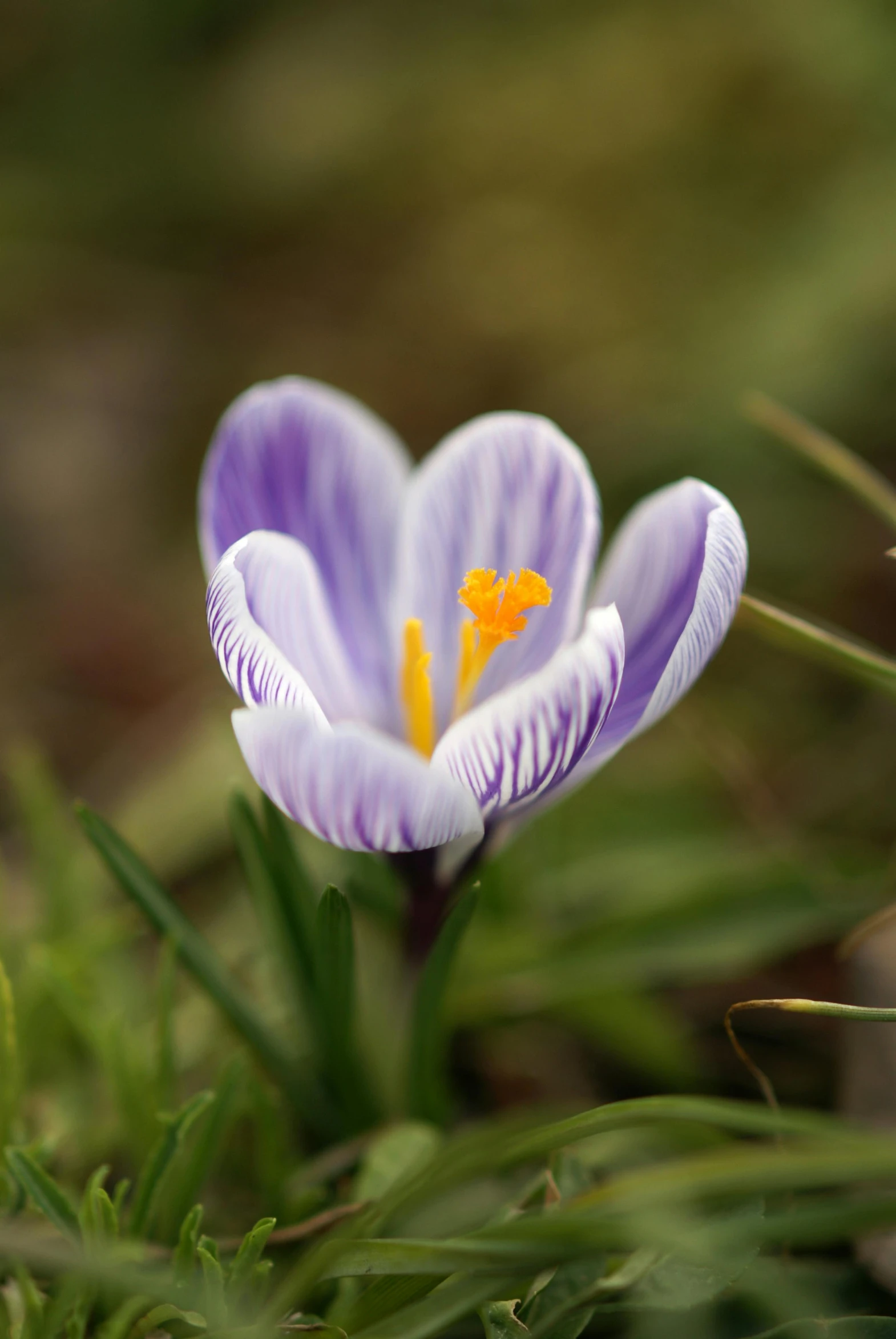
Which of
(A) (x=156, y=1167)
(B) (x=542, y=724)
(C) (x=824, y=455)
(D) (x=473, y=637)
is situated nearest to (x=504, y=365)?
(C) (x=824, y=455)

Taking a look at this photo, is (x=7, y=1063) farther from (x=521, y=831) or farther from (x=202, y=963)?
(x=521, y=831)

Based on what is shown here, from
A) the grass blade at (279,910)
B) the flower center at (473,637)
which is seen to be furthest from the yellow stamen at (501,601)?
the grass blade at (279,910)

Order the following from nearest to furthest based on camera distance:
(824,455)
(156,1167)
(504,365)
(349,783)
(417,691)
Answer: (349,783), (156,1167), (417,691), (824,455), (504,365)

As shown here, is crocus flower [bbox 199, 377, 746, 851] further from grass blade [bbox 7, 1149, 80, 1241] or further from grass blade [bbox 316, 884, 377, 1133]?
grass blade [bbox 7, 1149, 80, 1241]

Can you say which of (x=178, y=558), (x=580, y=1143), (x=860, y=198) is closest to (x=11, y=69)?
(x=178, y=558)

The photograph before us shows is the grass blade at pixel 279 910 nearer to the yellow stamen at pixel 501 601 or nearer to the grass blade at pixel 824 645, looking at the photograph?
the yellow stamen at pixel 501 601

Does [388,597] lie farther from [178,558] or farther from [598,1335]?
[178,558]
